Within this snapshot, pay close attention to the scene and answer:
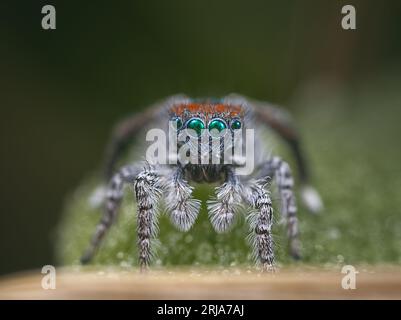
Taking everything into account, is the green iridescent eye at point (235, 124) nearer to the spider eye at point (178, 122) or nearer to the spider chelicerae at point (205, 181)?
the spider chelicerae at point (205, 181)

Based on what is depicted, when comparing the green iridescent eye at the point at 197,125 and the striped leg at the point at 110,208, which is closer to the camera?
the green iridescent eye at the point at 197,125

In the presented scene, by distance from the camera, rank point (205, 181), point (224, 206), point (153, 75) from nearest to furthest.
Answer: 1. point (224, 206)
2. point (205, 181)
3. point (153, 75)

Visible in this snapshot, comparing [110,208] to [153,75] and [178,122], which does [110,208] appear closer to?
[178,122]

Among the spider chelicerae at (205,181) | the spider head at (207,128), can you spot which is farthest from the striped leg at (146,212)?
the spider head at (207,128)

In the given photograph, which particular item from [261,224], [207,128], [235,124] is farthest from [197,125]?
[261,224]

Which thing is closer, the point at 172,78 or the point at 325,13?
the point at 172,78

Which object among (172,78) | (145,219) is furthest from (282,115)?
(145,219)
